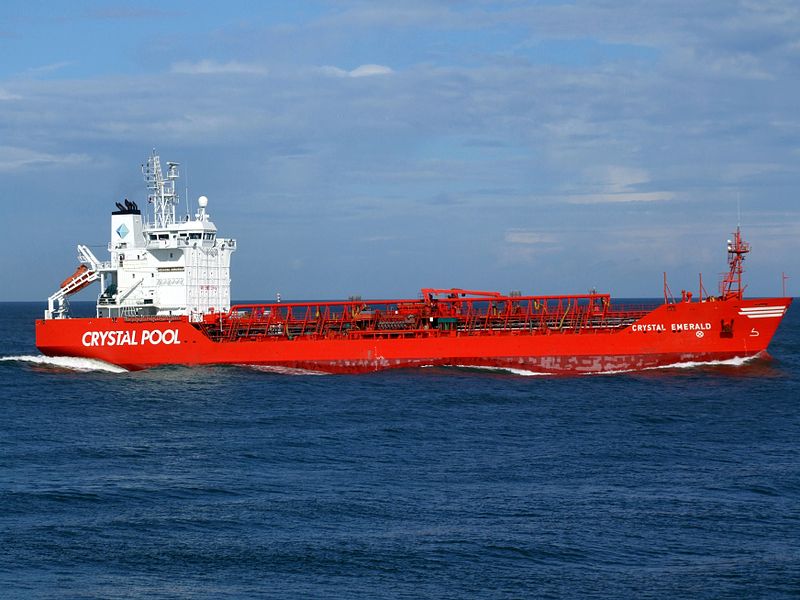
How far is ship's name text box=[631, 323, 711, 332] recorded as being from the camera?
50750mm

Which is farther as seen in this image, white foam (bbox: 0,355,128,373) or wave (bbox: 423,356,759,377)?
white foam (bbox: 0,355,128,373)

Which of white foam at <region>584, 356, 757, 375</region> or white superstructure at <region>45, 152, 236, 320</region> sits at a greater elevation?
white superstructure at <region>45, 152, 236, 320</region>

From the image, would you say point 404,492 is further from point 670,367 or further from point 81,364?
point 81,364

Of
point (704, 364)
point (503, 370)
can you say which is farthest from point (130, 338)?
point (704, 364)

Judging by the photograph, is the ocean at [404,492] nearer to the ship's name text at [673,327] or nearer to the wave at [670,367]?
the wave at [670,367]

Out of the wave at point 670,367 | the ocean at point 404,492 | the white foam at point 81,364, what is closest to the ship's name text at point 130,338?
the white foam at point 81,364

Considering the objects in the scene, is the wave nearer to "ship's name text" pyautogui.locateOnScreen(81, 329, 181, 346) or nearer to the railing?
the railing

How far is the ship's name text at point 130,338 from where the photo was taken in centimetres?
5403

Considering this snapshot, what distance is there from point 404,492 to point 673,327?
28290 mm

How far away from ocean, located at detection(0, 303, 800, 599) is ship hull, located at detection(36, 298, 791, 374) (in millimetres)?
4787

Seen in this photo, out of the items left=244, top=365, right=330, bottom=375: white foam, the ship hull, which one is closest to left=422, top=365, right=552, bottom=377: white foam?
the ship hull

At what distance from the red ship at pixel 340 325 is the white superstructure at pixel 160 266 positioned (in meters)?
0.07

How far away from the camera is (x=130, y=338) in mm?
54406

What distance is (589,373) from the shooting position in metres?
51.7
